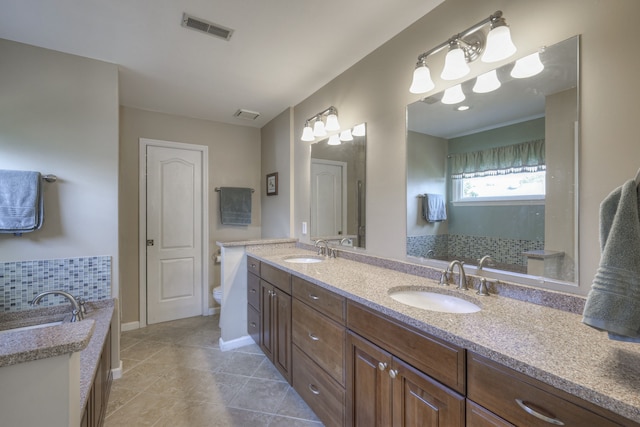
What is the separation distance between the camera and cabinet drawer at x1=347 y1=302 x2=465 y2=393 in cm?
89

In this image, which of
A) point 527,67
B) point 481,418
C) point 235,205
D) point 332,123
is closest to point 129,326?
point 235,205

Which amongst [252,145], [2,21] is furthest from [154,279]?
[2,21]

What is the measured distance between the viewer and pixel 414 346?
1033mm

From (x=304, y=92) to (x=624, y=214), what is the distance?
2.53 metres

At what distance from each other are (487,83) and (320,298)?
141cm

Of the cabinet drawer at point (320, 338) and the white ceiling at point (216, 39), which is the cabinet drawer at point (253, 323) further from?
the white ceiling at point (216, 39)

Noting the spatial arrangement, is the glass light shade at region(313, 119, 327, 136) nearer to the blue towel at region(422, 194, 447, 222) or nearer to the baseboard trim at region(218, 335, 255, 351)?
the blue towel at region(422, 194, 447, 222)

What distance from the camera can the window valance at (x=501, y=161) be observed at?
48.3 inches

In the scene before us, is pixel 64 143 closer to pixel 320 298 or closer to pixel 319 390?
pixel 320 298

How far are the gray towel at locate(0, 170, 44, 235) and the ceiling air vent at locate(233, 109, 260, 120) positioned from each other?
6.15 ft

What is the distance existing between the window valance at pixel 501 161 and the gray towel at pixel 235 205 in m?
2.62

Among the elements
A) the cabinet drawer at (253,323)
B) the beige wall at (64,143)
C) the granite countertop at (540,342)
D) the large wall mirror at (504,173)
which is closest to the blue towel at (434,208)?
the large wall mirror at (504,173)

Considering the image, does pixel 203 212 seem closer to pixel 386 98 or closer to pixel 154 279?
pixel 154 279

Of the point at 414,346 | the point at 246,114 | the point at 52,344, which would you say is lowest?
the point at 414,346
